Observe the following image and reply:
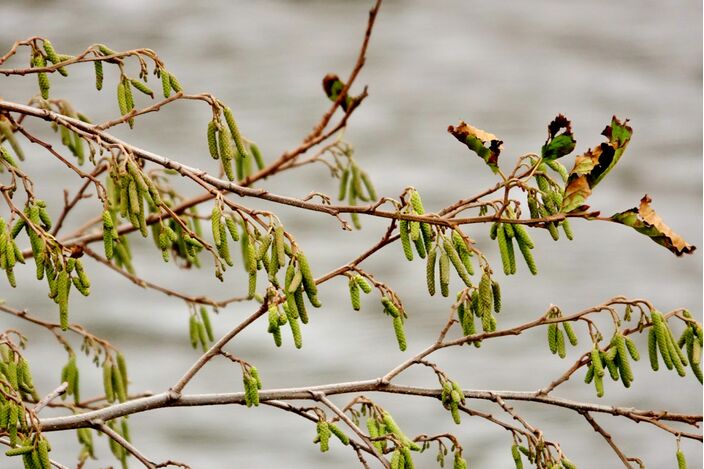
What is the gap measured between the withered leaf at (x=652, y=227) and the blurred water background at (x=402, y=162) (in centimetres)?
153

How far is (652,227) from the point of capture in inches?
33.3

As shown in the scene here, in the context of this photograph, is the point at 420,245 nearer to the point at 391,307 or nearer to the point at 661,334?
the point at 391,307

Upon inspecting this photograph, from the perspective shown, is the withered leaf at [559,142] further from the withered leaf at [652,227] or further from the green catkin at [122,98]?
the green catkin at [122,98]

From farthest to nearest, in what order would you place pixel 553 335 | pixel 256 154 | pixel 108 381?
pixel 256 154 < pixel 108 381 < pixel 553 335

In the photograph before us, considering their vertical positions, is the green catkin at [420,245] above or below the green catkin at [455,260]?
above

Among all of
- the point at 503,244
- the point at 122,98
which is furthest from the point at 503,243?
the point at 122,98

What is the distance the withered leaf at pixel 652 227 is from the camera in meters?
0.84

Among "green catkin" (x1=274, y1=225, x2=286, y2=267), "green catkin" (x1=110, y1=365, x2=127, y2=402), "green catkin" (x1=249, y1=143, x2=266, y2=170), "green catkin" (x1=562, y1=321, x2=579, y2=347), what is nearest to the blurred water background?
"green catkin" (x1=249, y1=143, x2=266, y2=170)

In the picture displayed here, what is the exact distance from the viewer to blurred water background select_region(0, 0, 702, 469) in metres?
2.29

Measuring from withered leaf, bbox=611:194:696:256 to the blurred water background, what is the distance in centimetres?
153

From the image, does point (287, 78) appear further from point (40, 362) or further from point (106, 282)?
point (40, 362)

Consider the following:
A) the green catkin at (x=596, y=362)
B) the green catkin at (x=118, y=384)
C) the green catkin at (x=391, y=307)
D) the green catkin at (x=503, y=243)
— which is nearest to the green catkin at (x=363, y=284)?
the green catkin at (x=391, y=307)

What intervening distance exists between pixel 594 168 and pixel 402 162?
1583mm

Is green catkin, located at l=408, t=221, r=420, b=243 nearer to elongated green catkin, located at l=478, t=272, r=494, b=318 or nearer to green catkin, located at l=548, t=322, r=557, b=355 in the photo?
elongated green catkin, located at l=478, t=272, r=494, b=318
